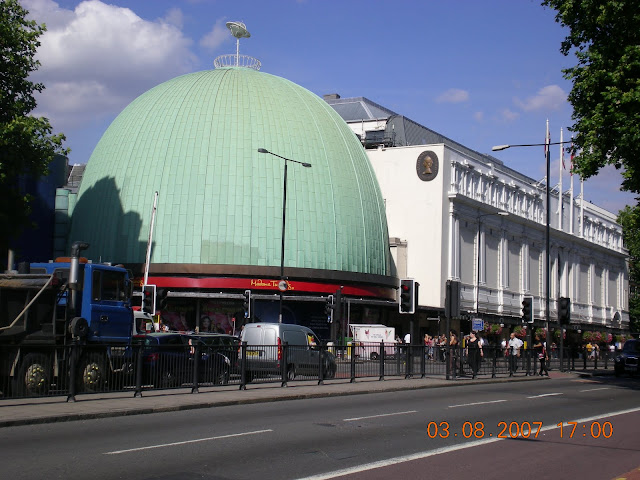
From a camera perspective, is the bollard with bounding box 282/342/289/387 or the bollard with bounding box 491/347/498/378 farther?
the bollard with bounding box 491/347/498/378

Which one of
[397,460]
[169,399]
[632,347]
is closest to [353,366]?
[169,399]

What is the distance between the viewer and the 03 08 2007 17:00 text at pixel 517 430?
1422 centimetres

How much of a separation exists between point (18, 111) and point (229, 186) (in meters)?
21.9

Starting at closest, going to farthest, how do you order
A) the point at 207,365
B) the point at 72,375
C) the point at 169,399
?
the point at 72,375 → the point at 169,399 → the point at 207,365

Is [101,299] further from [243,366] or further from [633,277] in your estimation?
[633,277]

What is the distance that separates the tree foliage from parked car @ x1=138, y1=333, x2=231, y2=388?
15.3m

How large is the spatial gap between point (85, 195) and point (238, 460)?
51.3 meters

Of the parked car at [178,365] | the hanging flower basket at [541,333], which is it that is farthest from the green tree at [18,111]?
the hanging flower basket at [541,333]

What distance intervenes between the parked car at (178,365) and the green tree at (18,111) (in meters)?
15.1

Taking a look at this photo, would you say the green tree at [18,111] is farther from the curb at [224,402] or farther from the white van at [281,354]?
the curb at [224,402]

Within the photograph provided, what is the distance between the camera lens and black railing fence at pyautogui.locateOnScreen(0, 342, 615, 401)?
18.5 meters

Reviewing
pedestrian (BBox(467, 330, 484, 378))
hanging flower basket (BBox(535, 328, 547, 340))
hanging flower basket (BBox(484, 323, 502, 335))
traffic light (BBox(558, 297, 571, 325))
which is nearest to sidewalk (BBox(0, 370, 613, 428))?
pedestrian (BBox(467, 330, 484, 378))

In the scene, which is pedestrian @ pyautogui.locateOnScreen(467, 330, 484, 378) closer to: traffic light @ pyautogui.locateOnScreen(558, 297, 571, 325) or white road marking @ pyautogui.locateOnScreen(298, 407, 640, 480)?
traffic light @ pyautogui.locateOnScreen(558, 297, 571, 325)

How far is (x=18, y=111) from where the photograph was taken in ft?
110
